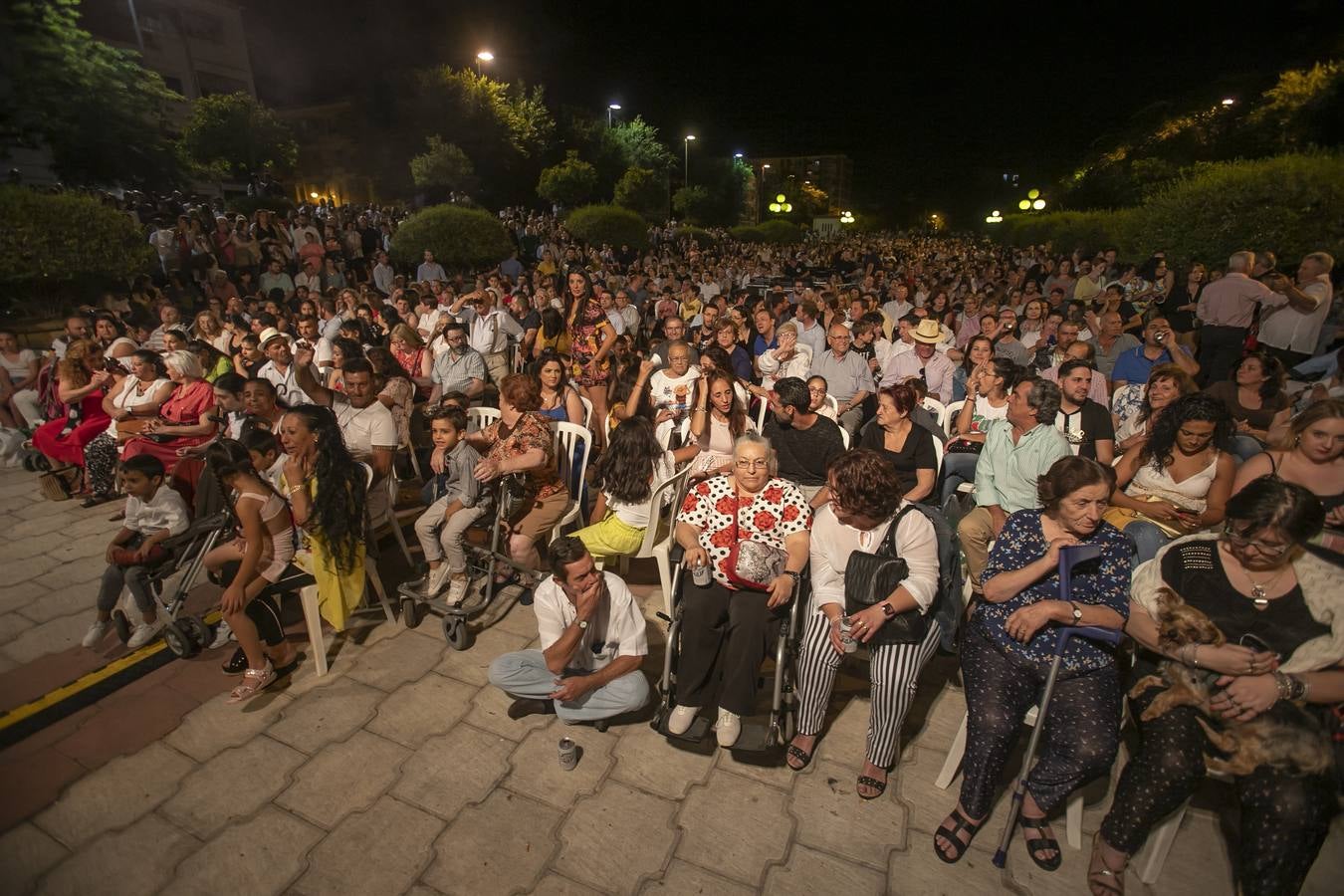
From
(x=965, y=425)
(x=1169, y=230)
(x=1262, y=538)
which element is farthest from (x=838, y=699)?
(x=1169, y=230)

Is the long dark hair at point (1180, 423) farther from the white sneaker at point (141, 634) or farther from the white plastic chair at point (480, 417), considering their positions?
the white sneaker at point (141, 634)

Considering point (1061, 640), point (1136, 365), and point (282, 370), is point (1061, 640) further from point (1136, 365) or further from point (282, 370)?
point (282, 370)

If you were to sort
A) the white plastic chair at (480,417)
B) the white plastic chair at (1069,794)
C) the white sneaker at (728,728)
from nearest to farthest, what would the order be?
the white plastic chair at (1069,794), the white sneaker at (728,728), the white plastic chair at (480,417)

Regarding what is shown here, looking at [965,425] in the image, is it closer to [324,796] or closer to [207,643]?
[324,796]

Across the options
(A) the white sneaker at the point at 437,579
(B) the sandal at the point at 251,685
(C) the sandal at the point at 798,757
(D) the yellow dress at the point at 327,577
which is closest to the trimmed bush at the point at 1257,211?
(C) the sandal at the point at 798,757

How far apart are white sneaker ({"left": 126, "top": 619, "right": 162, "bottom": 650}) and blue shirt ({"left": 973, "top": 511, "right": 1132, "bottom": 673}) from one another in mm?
4760

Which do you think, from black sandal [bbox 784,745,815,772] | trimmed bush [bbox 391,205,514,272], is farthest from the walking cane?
trimmed bush [bbox 391,205,514,272]

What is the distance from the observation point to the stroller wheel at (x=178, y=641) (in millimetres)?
3447

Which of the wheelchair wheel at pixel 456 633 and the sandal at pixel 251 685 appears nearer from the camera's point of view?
the sandal at pixel 251 685

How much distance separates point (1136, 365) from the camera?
523cm

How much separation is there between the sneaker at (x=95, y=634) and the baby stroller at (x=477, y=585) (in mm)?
1771

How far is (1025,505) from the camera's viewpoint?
352 cm

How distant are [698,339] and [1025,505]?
18.2 feet

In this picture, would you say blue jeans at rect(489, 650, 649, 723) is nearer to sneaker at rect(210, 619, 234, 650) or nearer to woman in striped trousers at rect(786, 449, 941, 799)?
woman in striped trousers at rect(786, 449, 941, 799)
